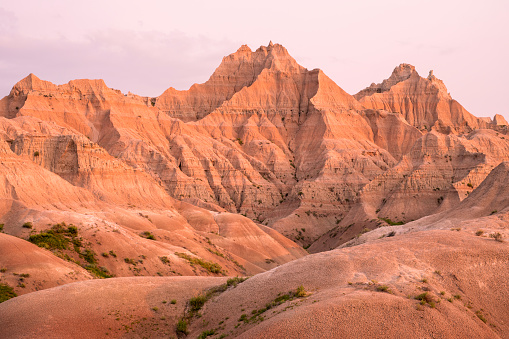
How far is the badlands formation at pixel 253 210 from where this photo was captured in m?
27.7

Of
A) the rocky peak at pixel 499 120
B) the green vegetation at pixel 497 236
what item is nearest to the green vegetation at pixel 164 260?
the green vegetation at pixel 497 236

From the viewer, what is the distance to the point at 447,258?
30266mm

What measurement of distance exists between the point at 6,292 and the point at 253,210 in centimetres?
8945

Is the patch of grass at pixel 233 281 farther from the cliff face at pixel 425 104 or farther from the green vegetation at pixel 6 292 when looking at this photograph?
the cliff face at pixel 425 104

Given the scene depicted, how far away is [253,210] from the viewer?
407 feet

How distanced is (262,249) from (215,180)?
43.3 metres

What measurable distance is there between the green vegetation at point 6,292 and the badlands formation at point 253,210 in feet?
0.43

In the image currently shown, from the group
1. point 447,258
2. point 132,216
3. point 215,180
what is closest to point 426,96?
point 215,180

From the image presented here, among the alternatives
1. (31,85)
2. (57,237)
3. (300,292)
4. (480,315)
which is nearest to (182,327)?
(300,292)

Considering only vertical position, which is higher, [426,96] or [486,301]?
[426,96]

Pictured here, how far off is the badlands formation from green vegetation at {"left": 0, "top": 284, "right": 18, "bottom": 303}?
13 cm

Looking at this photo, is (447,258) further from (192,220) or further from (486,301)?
(192,220)

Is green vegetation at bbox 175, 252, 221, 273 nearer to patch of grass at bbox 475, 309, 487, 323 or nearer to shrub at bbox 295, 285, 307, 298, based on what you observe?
shrub at bbox 295, 285, 307, 298

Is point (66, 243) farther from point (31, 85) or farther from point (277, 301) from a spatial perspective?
point (31, 85)
